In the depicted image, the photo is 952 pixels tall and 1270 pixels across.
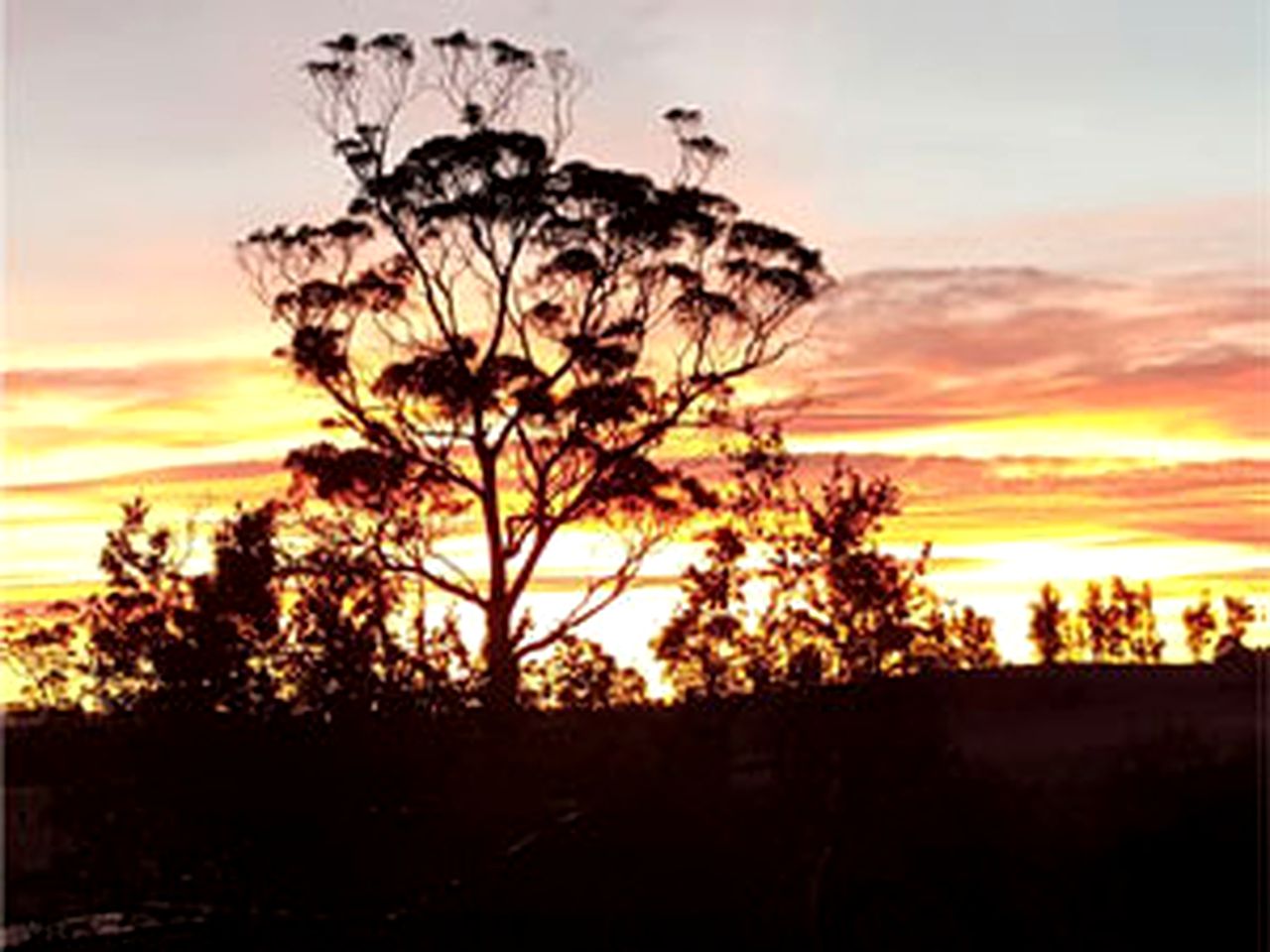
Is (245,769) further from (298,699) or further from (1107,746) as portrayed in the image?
(1107,746)

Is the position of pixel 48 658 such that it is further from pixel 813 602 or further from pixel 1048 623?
pixel 1048 623

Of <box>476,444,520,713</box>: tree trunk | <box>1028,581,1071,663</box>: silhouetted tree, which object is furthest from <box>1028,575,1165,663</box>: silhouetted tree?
<box>476,444,520,713</box>: tree trunk

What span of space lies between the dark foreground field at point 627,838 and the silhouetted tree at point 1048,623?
5561 cm

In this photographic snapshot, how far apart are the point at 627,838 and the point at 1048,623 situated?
75258 mm

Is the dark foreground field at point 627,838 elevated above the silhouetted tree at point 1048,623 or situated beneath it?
situated beneath

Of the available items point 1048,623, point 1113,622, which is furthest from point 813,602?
point 1113,622

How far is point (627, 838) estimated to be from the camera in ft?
37.6

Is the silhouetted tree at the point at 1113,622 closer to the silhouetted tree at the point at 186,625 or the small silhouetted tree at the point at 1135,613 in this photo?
the small silhouetted tree at the point at 1135,613

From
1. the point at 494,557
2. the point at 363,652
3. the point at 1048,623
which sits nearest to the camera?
the point at 363,652

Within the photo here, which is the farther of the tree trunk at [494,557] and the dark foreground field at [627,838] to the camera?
the tree trunk at [494,557]

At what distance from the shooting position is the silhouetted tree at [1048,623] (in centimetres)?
8191

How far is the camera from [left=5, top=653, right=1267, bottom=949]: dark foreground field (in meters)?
11.1

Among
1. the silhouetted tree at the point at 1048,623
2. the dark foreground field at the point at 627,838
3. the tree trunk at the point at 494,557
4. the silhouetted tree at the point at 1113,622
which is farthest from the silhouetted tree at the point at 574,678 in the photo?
the silhouetted tree at the point at 1113,622

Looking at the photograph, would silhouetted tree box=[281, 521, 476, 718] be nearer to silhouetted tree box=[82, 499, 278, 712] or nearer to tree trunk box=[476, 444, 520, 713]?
silhouetted tree box=[82, 499, 278, 712]
